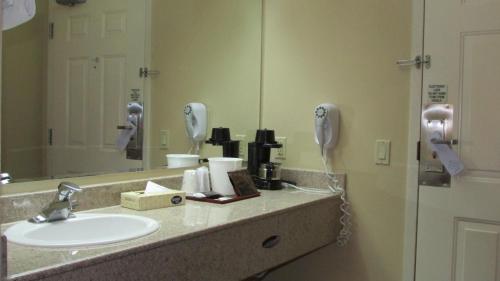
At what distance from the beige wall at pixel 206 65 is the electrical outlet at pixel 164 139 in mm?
23

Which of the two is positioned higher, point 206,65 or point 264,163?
point 206,65

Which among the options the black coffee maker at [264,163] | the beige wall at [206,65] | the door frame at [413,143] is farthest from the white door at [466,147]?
the beige wall at [206,65]

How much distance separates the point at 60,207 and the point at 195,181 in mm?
728

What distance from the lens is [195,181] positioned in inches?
81.0

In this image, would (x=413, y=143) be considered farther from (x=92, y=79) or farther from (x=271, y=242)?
(x=92, y=79)

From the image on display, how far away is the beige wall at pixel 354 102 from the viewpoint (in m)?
2.12

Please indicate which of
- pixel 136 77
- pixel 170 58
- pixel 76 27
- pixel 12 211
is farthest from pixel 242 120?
pixel 12 211

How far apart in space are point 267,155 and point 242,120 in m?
0.30

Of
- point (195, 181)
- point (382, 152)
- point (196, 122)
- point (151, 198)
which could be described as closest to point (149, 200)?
point (151, 198)

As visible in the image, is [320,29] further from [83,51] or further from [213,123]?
[83,51]

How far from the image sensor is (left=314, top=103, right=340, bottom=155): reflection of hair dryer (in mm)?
2216

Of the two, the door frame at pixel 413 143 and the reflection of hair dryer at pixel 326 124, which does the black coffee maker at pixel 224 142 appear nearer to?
the reflection of hair dryer at pixel 326 124

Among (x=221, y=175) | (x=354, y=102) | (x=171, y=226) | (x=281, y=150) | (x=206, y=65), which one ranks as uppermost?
(x=206, y=65)

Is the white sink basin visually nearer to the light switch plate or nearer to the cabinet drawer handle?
the cabinet drawer handle
